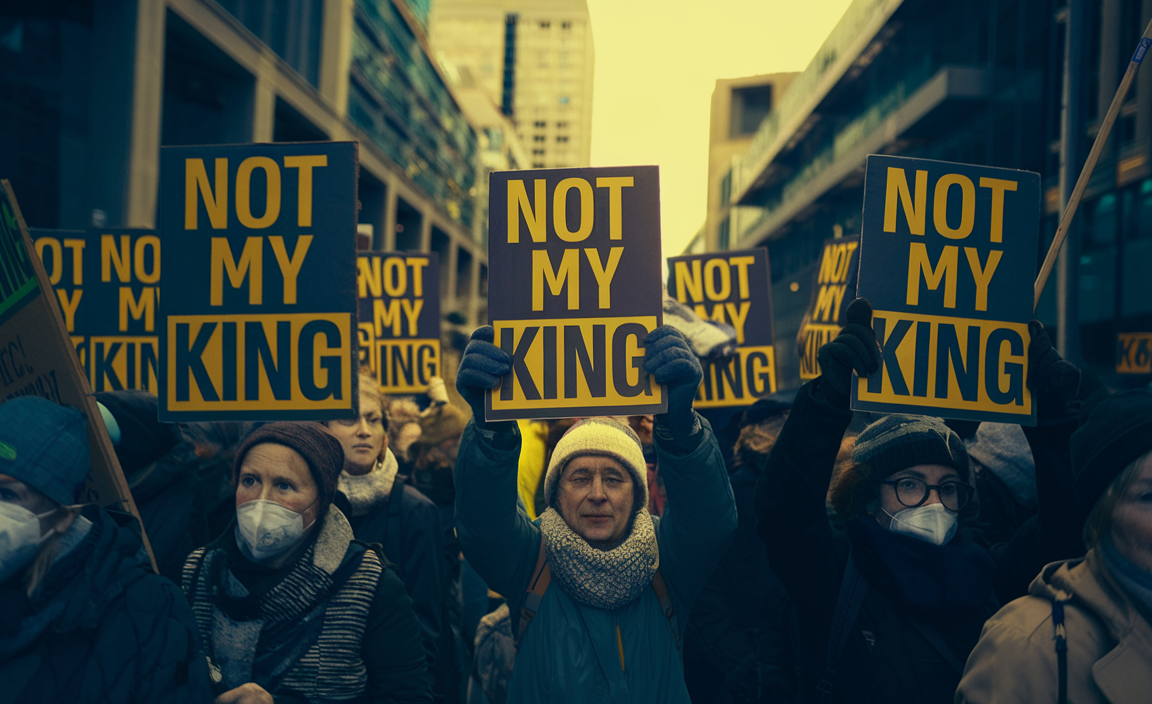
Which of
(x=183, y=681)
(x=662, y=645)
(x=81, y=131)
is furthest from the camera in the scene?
(x=81, y=131)

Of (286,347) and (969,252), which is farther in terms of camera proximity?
(286,347)

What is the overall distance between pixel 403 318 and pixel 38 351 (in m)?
3.59

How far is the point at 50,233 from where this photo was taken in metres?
4.25

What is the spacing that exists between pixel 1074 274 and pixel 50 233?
26.5 feet

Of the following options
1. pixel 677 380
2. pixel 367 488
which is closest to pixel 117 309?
pixel 367 488

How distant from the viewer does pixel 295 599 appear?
2340mm

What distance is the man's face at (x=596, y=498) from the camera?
2.44 meters

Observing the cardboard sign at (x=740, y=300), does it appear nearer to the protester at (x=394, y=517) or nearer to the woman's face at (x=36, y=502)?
the protester at (x=394, y=517)

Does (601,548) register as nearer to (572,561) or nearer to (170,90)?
(572,561)

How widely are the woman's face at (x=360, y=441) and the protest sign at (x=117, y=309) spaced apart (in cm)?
117

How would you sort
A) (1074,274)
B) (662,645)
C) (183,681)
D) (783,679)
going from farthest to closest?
(1074,274) < (783,679) < (662,645) < (183,681)

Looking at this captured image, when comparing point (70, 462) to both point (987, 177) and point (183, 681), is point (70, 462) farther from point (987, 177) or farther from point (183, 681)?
point (987, 177)

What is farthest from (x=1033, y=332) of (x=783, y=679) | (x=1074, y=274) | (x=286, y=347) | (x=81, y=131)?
(x=81, y=131)

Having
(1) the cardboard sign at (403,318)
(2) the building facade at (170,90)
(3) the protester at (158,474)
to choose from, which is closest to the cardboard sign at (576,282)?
(3) the protester at (158,474)
